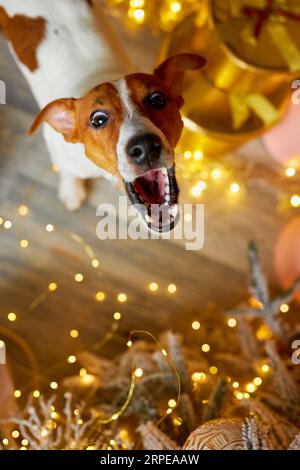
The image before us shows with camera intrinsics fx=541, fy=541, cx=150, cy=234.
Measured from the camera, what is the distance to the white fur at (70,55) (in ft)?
5.73

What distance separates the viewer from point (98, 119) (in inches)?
57.7

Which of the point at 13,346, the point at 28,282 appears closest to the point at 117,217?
the point at 28,282

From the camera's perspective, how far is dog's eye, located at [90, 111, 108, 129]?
145 centimetres

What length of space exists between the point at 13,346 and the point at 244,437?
116cm

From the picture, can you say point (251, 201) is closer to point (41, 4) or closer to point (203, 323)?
point (203, 323)

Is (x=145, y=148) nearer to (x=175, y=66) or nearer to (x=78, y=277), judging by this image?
(x=175, y=66)

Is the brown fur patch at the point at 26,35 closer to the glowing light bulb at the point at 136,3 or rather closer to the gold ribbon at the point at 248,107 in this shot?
the glowing light bulb at the point at 136,3

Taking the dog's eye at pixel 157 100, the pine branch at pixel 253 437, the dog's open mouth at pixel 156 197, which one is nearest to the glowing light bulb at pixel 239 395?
the pine branch at pixel 253 437

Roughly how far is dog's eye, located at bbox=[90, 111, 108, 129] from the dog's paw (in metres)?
0.72

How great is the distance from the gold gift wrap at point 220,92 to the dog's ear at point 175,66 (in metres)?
0.56

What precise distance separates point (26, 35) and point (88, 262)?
3.12 feet

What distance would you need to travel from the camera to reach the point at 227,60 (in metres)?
2.10
